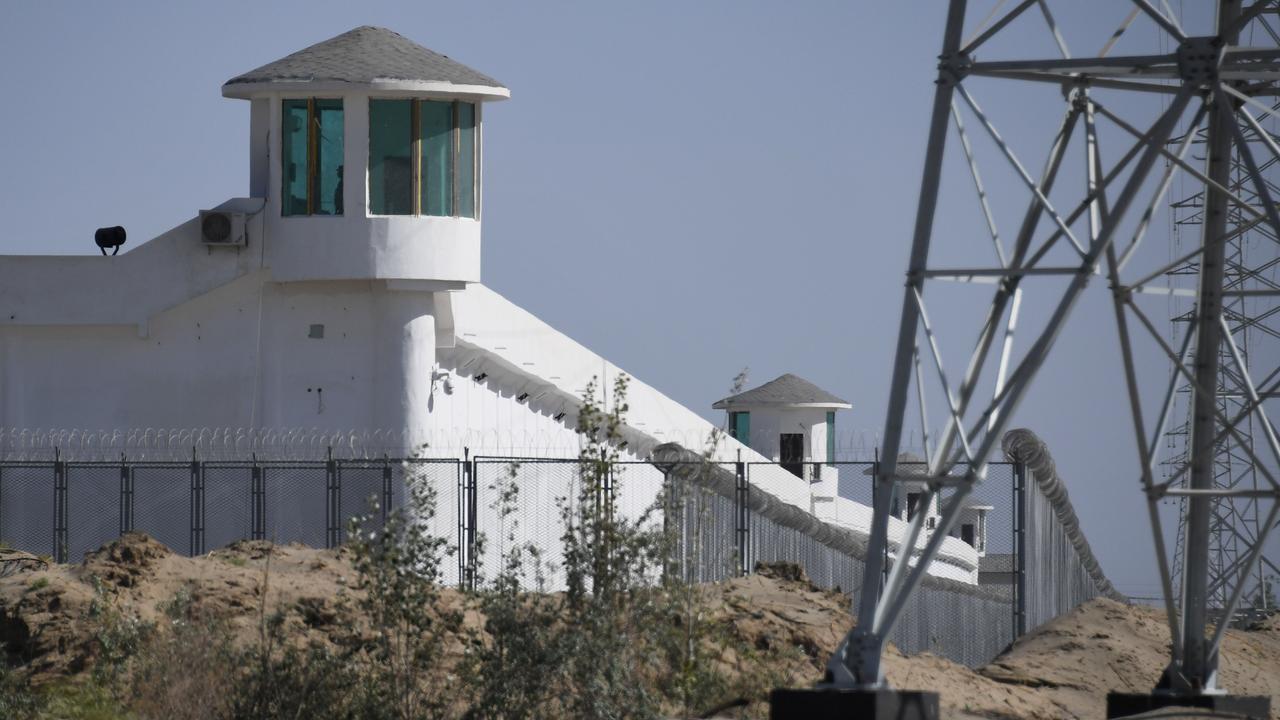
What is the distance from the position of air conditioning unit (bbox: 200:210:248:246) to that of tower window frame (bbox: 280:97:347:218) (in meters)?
0.67

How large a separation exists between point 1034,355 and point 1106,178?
2.31m

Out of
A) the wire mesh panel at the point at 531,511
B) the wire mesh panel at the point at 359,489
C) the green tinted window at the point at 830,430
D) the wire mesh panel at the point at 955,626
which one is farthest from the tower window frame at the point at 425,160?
the green tinted window at the point at 830,430

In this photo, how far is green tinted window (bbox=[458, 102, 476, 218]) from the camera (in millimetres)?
31734

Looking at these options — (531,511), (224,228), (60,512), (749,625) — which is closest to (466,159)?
(224,228)

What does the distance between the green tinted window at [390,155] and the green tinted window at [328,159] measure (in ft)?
1.79

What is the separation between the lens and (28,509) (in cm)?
3009

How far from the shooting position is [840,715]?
13.3 meters

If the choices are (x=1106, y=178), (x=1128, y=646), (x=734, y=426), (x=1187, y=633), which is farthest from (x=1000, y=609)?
(x=734, y=426)

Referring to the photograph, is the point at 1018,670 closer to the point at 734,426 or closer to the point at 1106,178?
the point at 1106,178

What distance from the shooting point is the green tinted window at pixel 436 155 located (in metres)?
31.4

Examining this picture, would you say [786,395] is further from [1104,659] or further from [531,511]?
[1104,659]

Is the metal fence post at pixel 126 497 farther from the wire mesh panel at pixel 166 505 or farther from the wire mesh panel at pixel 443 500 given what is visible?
the wire mesh panel at pixel 443 500

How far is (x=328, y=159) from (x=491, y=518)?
607 centimetres

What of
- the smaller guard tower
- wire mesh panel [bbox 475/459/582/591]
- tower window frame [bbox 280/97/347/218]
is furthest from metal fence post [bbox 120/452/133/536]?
the smaller guard tower
